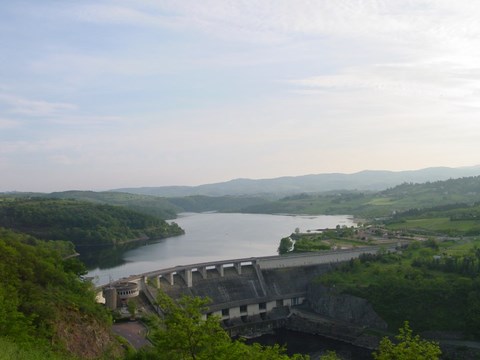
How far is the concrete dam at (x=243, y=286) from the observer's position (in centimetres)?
3991

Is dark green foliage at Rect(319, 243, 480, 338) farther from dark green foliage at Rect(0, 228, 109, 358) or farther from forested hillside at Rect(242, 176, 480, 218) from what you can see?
forested hillside at Rect(242, 176, 480, 218)

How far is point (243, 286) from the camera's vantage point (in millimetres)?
45219

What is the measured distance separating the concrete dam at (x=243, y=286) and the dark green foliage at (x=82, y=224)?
53449mm

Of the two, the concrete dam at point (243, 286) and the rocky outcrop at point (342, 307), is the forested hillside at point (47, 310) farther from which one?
the rocky outcrop at point (342, 307)

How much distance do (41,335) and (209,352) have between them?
9.72 m

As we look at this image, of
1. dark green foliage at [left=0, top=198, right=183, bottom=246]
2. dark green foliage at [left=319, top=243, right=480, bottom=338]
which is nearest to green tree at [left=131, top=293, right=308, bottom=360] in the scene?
dark green foliage at [left=319, top=243, right=480, bottom=338]

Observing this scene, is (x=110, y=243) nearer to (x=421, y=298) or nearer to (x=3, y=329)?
(x=421, y=298)

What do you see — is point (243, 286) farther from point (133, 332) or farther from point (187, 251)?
point (187, 251)

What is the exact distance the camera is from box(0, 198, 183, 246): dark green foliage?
9288 centimetres

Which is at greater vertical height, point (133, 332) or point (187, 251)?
point (133, 332)

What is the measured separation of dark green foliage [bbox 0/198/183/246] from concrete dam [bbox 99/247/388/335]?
53449mm

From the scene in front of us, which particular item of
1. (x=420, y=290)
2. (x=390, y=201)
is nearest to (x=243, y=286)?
(x=420, y=290)

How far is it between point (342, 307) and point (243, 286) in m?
9.13

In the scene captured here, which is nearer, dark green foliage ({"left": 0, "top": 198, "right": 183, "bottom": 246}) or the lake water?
the lake water
